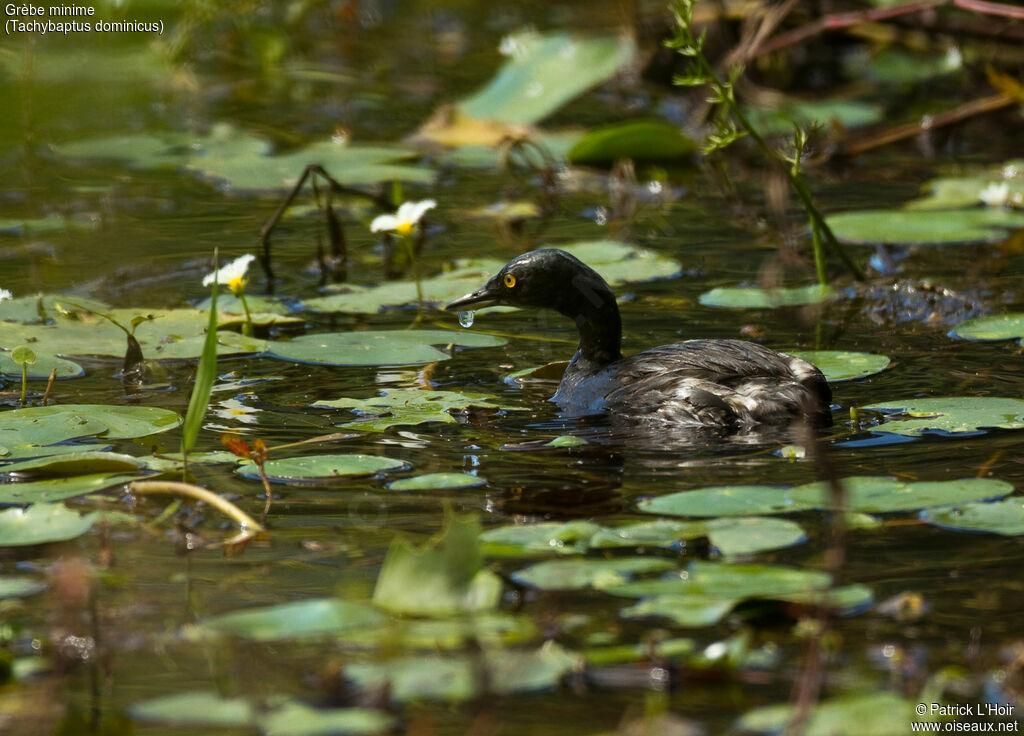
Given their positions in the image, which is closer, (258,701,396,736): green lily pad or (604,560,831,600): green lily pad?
(258,701,396,736): green lily pad

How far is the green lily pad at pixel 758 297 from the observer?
7023mm

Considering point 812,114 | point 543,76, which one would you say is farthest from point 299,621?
point 812,114

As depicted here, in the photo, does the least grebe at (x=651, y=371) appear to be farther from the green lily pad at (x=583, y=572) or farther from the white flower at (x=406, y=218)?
the green lily pad at (x=583, y=572)

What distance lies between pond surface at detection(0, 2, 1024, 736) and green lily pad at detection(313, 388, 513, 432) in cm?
6

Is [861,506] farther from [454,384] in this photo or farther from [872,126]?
[872,126]

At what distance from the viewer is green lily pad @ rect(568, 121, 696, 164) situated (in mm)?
10305

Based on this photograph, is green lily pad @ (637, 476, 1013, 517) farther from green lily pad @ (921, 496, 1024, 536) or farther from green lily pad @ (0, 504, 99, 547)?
green lily pad @ (0, 504, 99, 547)

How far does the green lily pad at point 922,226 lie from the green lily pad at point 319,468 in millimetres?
4108

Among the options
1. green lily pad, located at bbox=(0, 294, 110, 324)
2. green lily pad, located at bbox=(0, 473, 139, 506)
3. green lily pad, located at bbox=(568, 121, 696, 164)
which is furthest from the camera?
green lily pad, located at bbox=(568, 121, 696, 164)

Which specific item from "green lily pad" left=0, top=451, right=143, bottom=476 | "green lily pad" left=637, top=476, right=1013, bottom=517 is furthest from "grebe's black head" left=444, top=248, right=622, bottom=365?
"green lily pad" left=0, top=451, right=143, bottom=476

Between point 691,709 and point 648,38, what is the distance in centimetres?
1081

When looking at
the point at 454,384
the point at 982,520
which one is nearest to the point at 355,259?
the point at 454,384

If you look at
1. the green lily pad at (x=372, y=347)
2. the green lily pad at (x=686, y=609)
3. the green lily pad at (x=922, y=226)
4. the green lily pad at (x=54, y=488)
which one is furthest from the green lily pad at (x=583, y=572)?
the green lily pad at (x=922, y=226)

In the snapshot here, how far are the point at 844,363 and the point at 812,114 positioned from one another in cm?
618
